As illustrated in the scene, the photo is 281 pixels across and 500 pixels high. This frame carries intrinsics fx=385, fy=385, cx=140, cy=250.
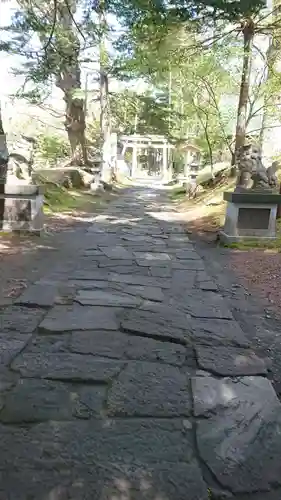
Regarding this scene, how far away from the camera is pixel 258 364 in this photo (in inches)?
85.4

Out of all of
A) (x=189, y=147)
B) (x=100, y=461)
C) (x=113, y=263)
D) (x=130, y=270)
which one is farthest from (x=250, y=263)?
(x=189, y=147)

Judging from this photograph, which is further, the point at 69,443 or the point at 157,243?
the point at 157,243

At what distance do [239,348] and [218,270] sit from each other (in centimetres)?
211

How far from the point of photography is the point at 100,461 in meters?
1.37

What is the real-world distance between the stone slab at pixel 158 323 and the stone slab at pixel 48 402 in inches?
28.9

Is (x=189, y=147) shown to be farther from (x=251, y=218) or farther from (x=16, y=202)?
(x=16, y=202)

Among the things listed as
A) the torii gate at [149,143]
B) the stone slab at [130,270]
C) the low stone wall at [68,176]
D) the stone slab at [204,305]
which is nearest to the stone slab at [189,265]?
the stone slab at [130,270]

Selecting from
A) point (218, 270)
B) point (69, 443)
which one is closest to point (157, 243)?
point (218, 270)

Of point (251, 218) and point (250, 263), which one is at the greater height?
point (251, 218)

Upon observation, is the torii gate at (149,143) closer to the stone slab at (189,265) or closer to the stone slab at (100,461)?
the stone slab at (189,265)

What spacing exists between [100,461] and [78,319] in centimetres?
137

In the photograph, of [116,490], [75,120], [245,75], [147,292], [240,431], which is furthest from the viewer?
[75,120]

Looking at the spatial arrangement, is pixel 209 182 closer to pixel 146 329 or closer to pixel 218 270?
pixel 218 270

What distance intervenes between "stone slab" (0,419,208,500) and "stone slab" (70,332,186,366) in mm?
584
